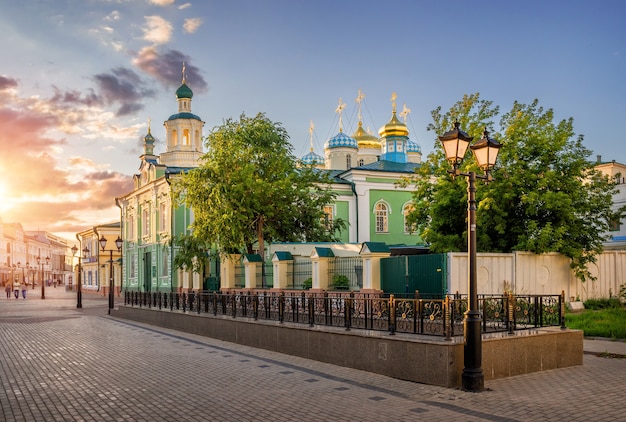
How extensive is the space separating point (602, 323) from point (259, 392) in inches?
446

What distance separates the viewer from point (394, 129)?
53.8m

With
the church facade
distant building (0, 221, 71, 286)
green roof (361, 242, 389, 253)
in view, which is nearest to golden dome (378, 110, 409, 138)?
the church facade

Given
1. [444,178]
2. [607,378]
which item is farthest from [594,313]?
[607,378]

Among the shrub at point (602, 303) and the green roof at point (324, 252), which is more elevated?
the green roof at point (324, 252)

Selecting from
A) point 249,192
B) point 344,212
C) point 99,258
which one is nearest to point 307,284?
point 249,192

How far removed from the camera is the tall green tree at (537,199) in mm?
21484

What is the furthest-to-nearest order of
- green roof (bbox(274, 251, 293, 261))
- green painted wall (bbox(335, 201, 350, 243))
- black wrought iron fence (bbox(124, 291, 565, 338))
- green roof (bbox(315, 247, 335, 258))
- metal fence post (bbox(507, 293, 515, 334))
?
green painted wall (bbox(335, 201, 350, 243))
green roof (bbox(274, 251, 293, 261))
green roof (bbox(315, 247, 335, 258))
metal fence post (bbox(507, 293, 515, 334))
black wrought iron fence (bbox(124, 291, 565, 338))

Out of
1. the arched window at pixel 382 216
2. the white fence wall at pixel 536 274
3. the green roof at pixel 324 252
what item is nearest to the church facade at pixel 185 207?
the arched window at pixel 382 216

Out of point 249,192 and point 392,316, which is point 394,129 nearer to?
point 249,192

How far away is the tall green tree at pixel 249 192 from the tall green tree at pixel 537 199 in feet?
24.9

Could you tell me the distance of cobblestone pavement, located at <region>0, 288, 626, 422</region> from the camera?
858 cm

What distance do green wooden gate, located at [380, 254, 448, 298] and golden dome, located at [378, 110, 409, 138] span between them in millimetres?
35057

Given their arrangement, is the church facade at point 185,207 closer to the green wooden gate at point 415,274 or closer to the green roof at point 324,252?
the green roof at point 324,252

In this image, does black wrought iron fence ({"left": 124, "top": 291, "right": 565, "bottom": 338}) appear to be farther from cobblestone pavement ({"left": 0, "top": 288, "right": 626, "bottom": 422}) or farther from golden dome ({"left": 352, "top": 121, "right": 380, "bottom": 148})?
golden dome ({"left": 352, "top": 121, "right": 380, "bottom": 148})
